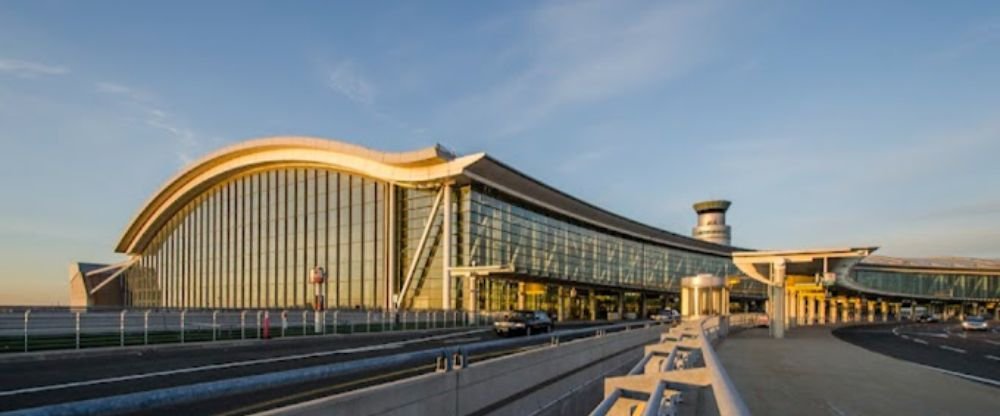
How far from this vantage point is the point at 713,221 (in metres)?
178

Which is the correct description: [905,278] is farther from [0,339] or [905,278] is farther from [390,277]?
[0,339]

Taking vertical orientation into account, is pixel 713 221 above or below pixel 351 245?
above

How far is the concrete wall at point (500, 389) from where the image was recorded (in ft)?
18.5

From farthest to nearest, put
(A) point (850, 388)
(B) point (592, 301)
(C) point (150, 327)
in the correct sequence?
(B) point (592, 301), (C) point (150, 327), (A) point (850, 388)

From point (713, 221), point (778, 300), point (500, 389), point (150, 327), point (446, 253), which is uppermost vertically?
point (713, 221)

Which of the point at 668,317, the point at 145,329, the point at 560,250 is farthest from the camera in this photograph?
the point at 560,250

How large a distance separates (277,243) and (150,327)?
42.0 metres

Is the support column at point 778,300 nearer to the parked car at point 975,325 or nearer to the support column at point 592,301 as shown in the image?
the parked car at point 975,325

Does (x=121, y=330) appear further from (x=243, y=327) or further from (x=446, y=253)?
(x=446, y=253)

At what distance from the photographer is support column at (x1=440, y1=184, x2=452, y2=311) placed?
176ft

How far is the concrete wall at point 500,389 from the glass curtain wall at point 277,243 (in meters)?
44.4

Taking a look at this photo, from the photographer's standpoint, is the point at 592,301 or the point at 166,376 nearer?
the point at 166,376

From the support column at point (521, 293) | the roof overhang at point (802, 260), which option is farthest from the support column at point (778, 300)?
the support column at point (521, 293)

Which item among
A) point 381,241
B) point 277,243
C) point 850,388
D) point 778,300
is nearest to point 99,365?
point 850,388
